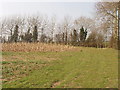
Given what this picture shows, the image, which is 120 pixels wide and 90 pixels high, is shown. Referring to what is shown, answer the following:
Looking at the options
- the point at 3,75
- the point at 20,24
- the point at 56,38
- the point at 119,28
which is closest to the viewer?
the point at 3,75

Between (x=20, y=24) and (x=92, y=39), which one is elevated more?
(x=20, y=24)

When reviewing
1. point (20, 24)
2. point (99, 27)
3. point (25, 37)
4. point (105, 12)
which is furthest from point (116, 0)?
point (20, 24)

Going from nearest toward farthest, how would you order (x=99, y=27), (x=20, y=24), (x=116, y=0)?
(x=116, y=0) < (x=99, y=27) < (x=20, y=24)

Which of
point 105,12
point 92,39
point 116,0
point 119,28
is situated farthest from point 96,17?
point 92,39

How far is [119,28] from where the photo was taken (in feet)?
47.6

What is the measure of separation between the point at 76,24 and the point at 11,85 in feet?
93.9

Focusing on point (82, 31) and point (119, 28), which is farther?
point (82, 31)

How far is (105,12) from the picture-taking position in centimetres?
1509

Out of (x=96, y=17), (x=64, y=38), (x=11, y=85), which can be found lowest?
(x=11, y=85)

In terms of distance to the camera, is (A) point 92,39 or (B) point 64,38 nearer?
(A) point 92,39

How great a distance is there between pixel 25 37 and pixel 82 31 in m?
11.6

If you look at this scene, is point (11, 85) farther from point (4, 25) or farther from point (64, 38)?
point (4, 25)

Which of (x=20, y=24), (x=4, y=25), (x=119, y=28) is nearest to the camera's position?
(x=119, y=28)

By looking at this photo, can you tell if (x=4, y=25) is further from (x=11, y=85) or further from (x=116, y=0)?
(x=11, y=85)
